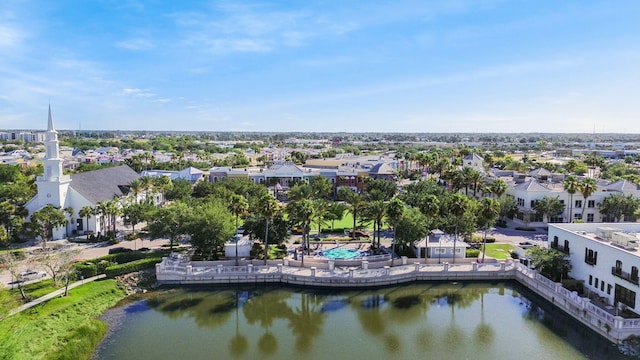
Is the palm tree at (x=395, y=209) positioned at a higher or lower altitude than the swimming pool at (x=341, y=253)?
higher

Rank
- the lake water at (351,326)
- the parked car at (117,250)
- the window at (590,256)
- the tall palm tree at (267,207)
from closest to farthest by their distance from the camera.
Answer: the lake water at (351,326), the window at (590,256), the tall palm tree at (267,207), the parked car at (117,250)

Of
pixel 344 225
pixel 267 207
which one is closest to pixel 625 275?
pixel 267 207

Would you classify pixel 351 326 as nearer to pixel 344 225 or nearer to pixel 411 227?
pixel 411 227

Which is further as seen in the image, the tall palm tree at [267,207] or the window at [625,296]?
the tall palm tree at [267,207]

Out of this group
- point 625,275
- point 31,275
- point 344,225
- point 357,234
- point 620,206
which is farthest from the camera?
point 344,225

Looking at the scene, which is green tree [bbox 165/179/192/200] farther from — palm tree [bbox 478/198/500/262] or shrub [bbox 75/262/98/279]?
palm tree [bbox 478/198/500/262]

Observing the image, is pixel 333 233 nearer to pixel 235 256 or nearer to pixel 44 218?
pixel 235 256

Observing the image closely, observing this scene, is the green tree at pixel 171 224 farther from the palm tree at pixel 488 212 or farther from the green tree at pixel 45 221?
the palm tree at pixel 488 212

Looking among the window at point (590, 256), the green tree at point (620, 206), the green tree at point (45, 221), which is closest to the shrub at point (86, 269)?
the green tree at point (45, 221)
